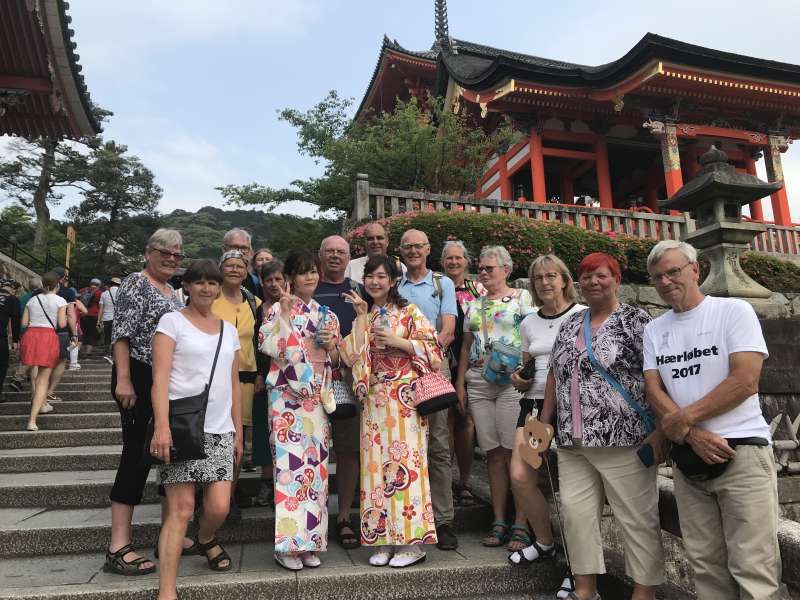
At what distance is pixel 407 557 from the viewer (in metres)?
2.82

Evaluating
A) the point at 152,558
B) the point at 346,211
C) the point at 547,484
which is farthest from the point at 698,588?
the point at 346,211

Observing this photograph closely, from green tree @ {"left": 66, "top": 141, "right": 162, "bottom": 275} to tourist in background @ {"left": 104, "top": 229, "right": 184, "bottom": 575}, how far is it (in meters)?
24.2

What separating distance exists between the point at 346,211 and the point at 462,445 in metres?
10.2

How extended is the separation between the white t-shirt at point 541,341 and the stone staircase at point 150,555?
3.15ft

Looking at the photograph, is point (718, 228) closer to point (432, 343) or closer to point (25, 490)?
point (432, 343)

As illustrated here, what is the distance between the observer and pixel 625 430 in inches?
94.0

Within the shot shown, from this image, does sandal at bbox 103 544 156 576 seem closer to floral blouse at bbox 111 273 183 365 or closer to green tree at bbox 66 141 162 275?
floral blouse at bbox 111 273 183 365

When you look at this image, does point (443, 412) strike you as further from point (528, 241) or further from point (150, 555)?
point (528, 241)

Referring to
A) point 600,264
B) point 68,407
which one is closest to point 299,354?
point 600,264

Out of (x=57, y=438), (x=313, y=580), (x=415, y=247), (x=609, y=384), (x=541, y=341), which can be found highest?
(x=415, y=247)

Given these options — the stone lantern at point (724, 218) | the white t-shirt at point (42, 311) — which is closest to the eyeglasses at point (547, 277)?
the stone lantern at point (724, 218)

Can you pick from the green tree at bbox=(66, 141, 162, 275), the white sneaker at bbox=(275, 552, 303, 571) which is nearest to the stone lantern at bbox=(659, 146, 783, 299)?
the white sneaker at bbox=(275, 552, 303, 571)

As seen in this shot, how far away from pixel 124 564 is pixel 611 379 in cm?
261

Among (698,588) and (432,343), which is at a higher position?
(432,343)
